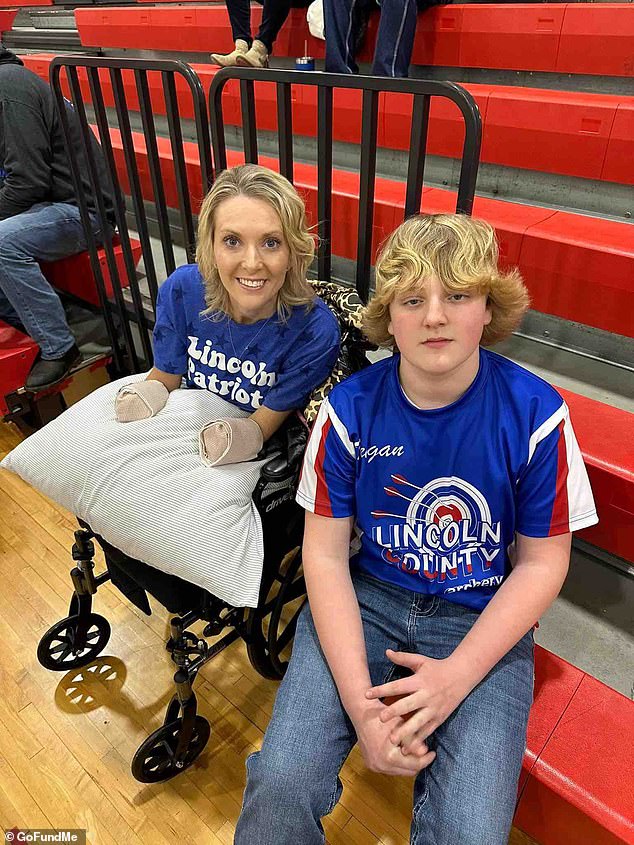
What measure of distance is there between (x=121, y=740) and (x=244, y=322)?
997 millimetres

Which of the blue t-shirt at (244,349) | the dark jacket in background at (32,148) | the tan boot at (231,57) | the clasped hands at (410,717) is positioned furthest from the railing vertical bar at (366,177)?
the tan boot at (231,57)

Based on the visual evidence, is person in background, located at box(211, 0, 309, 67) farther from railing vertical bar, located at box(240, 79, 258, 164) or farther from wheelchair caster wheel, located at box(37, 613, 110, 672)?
wheelchair caster wheel, located at box(37, 613, 110, 672)

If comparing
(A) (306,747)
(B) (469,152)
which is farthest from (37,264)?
(A) (306,747)

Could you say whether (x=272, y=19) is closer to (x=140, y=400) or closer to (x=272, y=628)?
(x=140, y=400)

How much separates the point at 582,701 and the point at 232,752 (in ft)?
2.50

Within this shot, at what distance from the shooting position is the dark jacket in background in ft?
6.25

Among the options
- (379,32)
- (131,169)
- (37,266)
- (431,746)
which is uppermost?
(379,32)

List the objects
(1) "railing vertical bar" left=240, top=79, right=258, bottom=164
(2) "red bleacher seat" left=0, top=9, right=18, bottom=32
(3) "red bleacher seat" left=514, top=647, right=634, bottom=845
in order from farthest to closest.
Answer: (2) "red bleacher seat" left=0, top=9, right=18, bottom=32
(1) "railing vertical bar" left=240, top=79, right=258, bottom=164
(3) "red bleacher seat" left=514, top=647, right=634, bottom=845

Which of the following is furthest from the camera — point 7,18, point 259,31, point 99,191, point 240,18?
point 7,18

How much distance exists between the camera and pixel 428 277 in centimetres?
82

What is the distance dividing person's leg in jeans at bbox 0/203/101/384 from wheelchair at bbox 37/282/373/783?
1.10 m

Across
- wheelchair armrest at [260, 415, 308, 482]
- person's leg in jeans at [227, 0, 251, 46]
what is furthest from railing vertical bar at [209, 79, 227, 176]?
person's leg in jeans at [227, 0, 251, 46]

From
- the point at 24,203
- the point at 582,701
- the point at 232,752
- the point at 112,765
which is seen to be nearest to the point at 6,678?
the point at 112,765

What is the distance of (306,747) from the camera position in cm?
88
